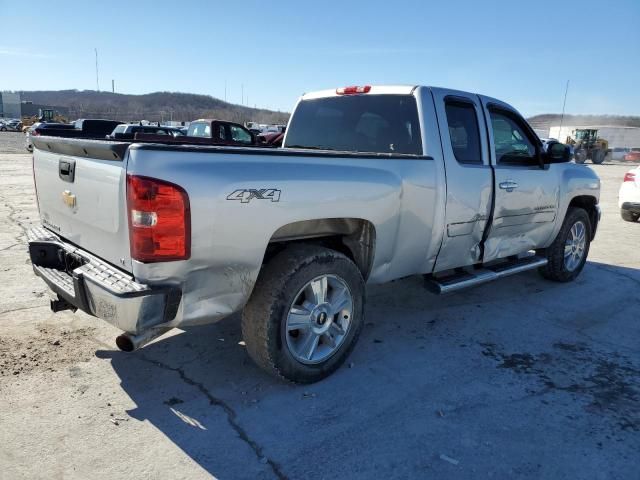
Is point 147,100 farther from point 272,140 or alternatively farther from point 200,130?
point 200,130

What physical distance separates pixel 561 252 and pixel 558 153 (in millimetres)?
1328

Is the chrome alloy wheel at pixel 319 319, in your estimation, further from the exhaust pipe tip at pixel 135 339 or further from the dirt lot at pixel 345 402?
the exhaust pipe tip at pixel 135 339

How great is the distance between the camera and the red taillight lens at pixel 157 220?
234 cm

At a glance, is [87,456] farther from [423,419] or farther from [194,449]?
[423,419]

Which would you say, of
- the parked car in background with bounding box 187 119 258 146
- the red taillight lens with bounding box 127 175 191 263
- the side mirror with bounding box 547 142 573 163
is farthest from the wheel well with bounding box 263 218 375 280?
the parked car in background with bounding box 187 119 258 146

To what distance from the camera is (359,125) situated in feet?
14.0

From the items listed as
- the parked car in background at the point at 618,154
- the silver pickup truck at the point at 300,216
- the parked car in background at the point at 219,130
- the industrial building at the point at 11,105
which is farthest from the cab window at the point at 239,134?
the industrial building at the point at 11,105

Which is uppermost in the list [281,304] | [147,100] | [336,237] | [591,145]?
[147,100]

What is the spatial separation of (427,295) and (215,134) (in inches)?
455

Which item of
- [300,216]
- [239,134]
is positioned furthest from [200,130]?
[300,216]

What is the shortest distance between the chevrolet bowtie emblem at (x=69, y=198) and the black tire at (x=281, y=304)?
49.4 inches

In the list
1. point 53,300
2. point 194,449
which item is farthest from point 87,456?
point 53,300

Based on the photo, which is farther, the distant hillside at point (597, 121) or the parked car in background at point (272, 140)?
the distant hillside at point (597, 121)

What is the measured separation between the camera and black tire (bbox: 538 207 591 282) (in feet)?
17.9
